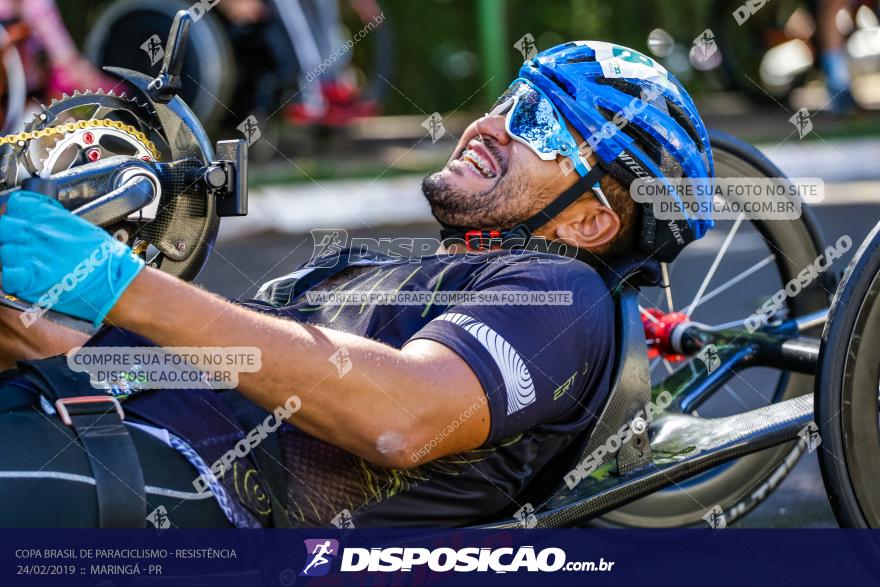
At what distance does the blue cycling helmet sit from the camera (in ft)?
9.44

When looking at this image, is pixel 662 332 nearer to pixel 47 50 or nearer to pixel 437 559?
pixel 437 559

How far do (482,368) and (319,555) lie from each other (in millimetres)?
446

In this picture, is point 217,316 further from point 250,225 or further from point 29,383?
point 250,225

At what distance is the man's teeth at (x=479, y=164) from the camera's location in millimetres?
2904

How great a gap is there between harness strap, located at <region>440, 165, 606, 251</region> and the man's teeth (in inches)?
5.0

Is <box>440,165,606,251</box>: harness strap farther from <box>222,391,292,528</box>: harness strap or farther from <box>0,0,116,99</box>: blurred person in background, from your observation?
<box>0,0,116,99</box>: blurred person in background

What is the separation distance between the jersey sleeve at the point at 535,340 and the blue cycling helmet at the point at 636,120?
35 cm

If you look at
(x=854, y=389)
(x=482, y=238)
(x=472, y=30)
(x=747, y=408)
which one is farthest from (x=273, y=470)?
(x=472, y=30)

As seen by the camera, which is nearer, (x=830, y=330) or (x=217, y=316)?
(x=217, y=316)

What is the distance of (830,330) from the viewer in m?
2.54

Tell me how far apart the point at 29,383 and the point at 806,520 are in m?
2.12

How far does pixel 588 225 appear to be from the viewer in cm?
296

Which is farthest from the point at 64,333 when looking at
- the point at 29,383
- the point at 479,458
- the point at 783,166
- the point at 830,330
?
the point at 783,166

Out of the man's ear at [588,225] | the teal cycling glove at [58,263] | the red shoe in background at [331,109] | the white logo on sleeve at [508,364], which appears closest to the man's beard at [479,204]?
the man's ear at [588,225]
